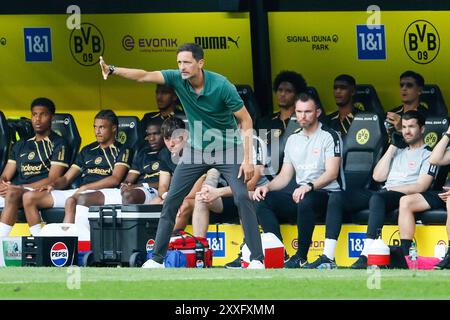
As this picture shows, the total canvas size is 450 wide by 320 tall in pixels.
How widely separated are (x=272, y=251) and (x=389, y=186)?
1673 mm

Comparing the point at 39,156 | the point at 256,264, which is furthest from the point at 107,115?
the point at 256,264

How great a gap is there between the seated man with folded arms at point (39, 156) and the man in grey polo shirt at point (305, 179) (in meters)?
2.69

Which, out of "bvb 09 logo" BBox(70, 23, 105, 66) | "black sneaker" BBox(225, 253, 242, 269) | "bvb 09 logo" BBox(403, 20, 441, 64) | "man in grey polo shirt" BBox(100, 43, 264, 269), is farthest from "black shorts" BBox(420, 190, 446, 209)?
"bvb 09 logo" BBox(70, 23, 105, 66)

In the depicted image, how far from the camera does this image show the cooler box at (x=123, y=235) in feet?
49.5

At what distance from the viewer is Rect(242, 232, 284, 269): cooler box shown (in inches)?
566

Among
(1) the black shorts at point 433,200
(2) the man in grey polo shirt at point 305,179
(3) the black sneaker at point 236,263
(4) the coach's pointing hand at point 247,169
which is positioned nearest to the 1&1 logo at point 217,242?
(3) the black sneaker at point 236,263

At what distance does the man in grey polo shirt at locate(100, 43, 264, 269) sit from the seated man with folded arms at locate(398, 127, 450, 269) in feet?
6.95

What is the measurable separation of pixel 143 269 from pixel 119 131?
463 cm

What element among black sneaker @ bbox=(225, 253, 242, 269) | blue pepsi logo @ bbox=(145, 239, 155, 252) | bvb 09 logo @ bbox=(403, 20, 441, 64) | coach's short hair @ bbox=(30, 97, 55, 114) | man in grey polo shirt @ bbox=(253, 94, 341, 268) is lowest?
black sneaker @ bbox=(225, 253, 242, 269)

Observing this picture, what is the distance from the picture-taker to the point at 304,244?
1507 cm

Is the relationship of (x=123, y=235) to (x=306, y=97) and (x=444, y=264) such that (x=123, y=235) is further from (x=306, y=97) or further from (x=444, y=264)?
(x=444, y=264)

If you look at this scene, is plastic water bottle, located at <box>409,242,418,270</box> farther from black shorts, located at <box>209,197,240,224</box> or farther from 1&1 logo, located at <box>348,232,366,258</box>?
black shorts, located at <box>209,197,240,224</box>

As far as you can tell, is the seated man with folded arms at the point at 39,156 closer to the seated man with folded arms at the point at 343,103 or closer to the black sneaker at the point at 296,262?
the seated man with folded arms at the point at 343,103
